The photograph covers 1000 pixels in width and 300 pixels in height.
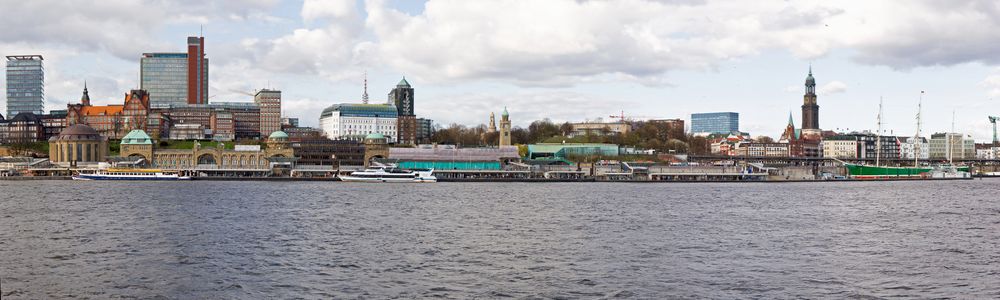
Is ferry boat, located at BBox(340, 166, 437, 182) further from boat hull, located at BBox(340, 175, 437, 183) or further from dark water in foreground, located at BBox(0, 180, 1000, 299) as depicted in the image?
dark water in foreground, located at BBox(0, 180, 1000, 299)

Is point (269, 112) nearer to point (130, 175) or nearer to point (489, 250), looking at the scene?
point (130, 175)

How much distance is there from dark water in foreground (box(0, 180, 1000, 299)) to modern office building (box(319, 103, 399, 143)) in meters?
125

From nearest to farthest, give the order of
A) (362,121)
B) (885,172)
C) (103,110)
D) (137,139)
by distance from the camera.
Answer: (137,139) < (885,172) < (103,110) < (362,121)

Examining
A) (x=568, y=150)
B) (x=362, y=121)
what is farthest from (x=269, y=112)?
(x=568, y=150)

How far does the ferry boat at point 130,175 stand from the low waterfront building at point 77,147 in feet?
61.5

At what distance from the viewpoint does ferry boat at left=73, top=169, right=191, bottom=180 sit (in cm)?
11572

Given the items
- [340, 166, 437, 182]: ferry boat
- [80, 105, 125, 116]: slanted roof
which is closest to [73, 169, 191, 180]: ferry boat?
[340, 166, 437, 182]: ferry boat

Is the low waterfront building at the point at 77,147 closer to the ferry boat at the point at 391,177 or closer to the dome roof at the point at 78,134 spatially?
Answer: the dome roof at the point at 78,134

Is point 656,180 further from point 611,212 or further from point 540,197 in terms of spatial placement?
point 611,212

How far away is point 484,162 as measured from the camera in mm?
138625

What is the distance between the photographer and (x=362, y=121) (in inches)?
7608

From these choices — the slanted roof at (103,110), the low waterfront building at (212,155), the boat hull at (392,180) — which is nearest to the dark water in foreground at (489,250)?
the boat hull at (392,180)

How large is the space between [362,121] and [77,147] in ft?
220

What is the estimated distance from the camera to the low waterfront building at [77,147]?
443ft
